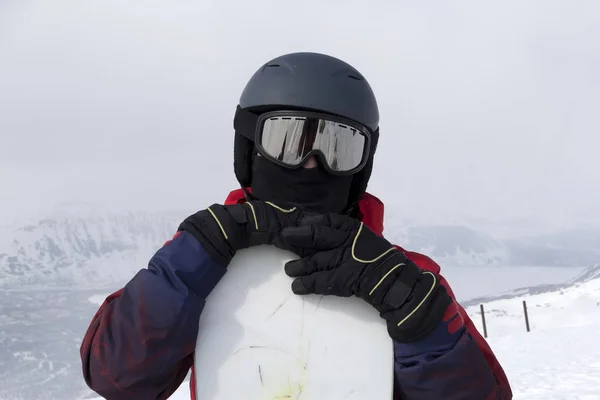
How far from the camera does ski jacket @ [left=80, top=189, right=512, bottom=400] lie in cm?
157

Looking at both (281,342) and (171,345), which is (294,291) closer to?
(281,342)

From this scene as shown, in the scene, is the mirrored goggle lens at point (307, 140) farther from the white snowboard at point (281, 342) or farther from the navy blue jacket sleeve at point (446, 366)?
the navy blue jacket sleeve at point (446, 366)

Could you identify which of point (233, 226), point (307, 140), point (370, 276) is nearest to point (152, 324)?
point (233, 226)

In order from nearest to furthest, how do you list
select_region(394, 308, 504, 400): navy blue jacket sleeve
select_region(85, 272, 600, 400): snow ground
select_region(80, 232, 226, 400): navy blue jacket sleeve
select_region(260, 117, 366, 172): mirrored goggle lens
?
1. select_region(80, 232, 226, 400): navy blue jacket sleeve
2. select_region(394, 308, 504, 400): navy blue jacket sleeve
3. select_region(260, 117, 366, 172): mirrored goggle lens
4. select_region(85, 272, 600, 400): snow ground

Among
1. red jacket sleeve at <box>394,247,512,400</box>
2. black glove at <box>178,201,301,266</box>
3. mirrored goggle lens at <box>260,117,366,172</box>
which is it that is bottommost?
red jacket sleeve at <box>394,247,512,400</box>

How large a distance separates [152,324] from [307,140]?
84 cm

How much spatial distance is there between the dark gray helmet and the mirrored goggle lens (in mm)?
76

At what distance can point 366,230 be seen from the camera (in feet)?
5.60

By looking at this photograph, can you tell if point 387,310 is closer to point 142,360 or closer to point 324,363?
point 324,363

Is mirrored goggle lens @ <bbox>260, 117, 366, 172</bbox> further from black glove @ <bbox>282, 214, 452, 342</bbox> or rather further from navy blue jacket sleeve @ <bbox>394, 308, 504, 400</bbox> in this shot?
navy blue jacket sleeve @ <bbox>394, 308, 504, 400</bbox>

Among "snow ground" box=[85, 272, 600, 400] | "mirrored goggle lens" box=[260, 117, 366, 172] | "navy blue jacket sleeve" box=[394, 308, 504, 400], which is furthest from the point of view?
"snow ground" box=[85, 272, 600, 400]

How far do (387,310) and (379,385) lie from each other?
0.28m

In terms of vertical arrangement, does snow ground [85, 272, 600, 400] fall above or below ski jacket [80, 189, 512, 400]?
below

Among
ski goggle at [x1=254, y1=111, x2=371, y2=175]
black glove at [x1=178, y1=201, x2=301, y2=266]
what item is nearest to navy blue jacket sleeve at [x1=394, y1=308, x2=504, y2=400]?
black glove at [x1=178, y1=201, x2=301, y2=266]
